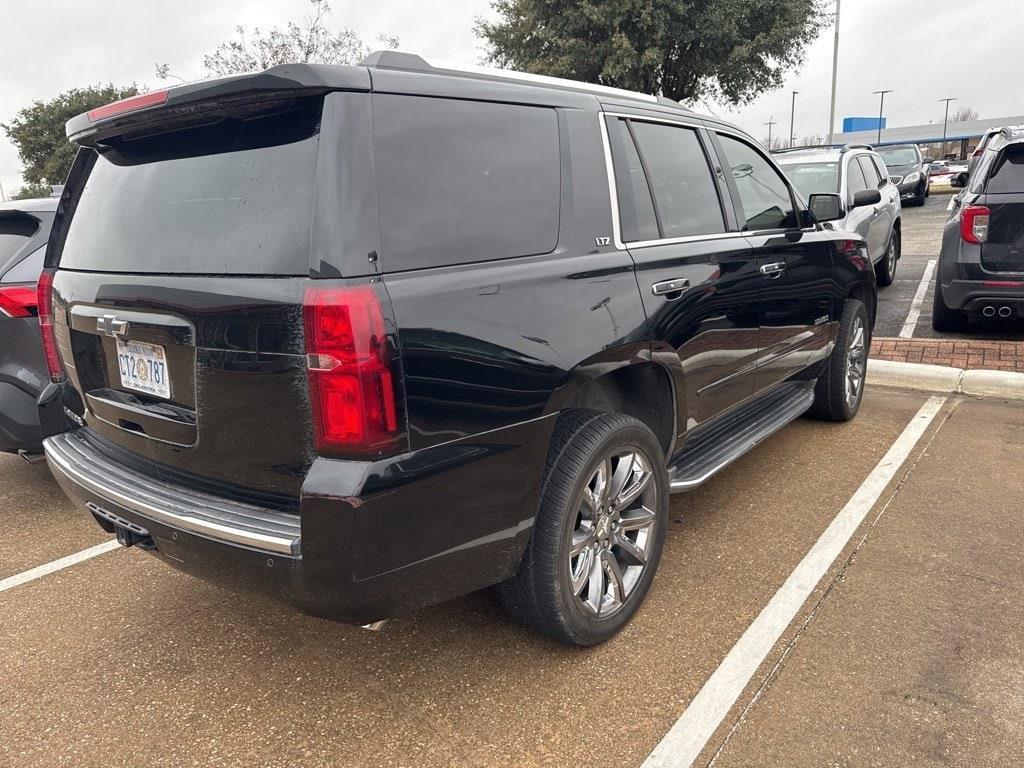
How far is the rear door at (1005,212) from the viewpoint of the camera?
5.97 metres

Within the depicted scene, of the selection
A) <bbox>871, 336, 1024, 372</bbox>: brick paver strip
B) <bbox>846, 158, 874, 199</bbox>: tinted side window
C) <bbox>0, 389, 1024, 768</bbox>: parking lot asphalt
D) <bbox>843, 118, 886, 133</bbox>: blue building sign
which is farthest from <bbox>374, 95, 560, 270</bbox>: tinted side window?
<bbox>843, 118, 886, 133</bbox>: blue building sign

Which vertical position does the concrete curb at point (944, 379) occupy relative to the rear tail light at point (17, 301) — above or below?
below

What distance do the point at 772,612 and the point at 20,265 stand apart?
4031 mm

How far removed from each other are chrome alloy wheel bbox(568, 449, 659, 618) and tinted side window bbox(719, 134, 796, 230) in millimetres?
1545

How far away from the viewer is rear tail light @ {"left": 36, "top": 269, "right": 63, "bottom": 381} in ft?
→ 9.68

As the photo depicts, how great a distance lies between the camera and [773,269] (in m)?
3.75

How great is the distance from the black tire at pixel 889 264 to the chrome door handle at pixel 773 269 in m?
6.05

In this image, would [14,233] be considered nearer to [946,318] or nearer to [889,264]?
[946,318]

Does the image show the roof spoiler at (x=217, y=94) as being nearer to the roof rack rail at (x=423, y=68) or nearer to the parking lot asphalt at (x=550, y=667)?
the roof rack rail at (x=423, y=68)

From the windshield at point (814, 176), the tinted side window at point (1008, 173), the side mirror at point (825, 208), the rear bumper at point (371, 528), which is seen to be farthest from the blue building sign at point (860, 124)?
the rear bumper at point (371, 528)

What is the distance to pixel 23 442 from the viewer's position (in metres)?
3.90

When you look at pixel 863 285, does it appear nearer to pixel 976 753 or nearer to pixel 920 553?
pixel 920 553

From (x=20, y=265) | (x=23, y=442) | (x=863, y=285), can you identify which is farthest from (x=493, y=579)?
(x=863, y=285)

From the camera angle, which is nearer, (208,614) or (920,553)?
(208,614)
